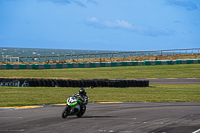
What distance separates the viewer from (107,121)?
1163cm

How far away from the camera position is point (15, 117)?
12.4 metres

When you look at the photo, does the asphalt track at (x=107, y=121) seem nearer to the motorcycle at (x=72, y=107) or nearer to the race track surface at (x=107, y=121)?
the race track surface at (x=107, y=121)

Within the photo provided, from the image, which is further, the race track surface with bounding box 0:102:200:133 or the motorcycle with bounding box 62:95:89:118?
the motorcycle with bounding box 62:95:89:118

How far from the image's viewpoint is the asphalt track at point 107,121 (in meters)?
10.0

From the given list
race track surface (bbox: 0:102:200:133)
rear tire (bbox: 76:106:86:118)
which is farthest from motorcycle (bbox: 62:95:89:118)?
race track surface (bbox: 0:102:200:133)

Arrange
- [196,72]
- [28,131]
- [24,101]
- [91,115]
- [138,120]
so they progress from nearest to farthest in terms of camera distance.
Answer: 1. [28,131]
2. [138,120]
3. [91,115]
4. [24,101]
5. [196,72]

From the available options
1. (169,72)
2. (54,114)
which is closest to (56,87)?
(54,114)

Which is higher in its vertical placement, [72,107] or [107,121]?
[72,107]

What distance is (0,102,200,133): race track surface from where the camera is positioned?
1000 centimetres

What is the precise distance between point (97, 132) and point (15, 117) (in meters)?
4.33

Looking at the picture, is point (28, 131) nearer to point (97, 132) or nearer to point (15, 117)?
point (97, 132)

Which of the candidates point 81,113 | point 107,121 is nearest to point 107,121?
point 107,121

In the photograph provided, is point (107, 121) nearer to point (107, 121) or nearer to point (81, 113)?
point (107, 121)

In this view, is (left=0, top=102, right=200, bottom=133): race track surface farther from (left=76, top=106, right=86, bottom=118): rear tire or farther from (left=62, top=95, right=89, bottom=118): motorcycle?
(left=62, top=95, right=89, bottom=118): motorcycle
